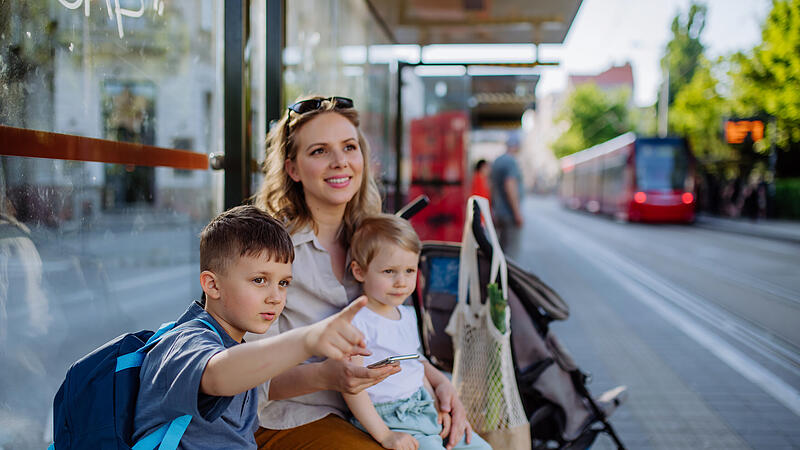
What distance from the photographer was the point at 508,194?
8.75 meters

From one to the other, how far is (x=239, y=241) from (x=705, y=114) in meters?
33.5

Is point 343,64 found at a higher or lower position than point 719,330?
higher

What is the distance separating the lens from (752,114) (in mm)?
24391

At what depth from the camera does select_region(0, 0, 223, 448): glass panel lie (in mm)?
1858

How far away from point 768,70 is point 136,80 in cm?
2092

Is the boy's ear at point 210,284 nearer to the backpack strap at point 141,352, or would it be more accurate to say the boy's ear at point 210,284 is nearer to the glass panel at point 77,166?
the backpack strap at point 141,352

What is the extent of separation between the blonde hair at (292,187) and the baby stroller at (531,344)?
14.7 inches

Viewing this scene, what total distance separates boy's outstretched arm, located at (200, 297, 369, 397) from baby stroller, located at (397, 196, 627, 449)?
53.2 inches

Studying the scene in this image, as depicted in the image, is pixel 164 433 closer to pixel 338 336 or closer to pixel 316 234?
pixel 338 336

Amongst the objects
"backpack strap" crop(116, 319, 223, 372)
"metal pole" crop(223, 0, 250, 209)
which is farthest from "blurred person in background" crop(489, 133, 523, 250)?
"backpack strap" crop(116, 319, 223, 372)

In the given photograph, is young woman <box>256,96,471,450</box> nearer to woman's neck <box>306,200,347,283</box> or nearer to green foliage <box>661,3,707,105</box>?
woman's neck <box>306,200,347,283</box>

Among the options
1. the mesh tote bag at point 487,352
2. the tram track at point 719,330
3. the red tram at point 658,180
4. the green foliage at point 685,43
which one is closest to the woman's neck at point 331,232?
the mesh tote bag at point 487,352

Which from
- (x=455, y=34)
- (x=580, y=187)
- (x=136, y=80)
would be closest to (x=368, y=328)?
(x=136, y=80)

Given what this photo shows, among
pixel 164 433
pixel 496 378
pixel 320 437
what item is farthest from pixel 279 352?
pixel 496 378
